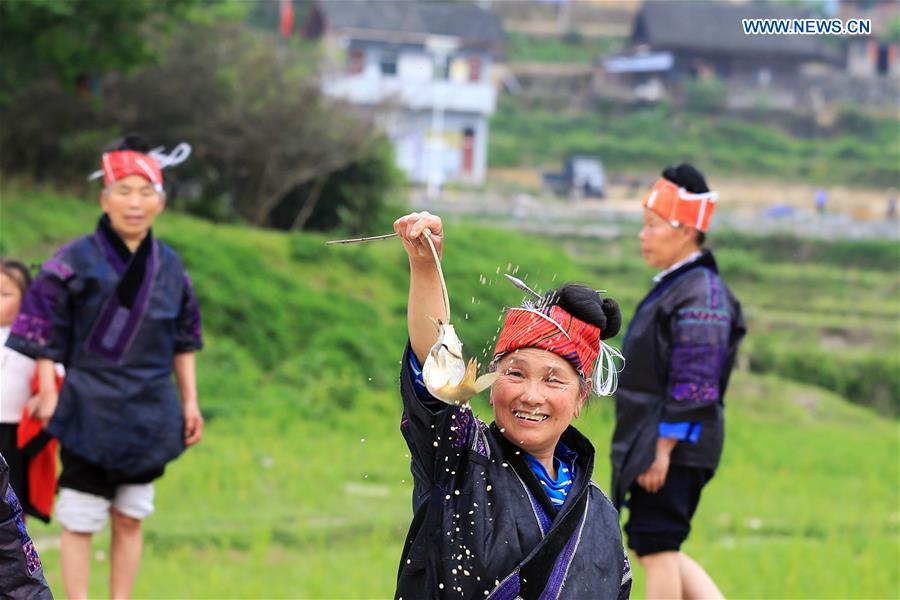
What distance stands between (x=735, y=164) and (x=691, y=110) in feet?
18.9

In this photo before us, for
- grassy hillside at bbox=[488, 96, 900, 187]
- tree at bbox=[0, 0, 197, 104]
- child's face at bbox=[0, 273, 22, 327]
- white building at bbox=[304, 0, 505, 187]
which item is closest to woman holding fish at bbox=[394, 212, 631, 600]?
child's face at bbox=[0, 273, 22, 327]

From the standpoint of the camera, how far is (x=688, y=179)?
5.69 m

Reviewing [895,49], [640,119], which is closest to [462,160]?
[640,119]

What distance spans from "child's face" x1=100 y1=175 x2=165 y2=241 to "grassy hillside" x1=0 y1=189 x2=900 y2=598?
175 centimetres

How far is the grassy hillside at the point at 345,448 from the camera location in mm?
7480

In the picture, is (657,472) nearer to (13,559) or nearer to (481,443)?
(481,443)

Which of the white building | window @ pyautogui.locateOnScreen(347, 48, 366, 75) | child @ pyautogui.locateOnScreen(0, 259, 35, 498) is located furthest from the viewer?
window @ pyautogui.locateOnScreen(347, 48, 366, 75)

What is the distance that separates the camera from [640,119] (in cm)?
5228

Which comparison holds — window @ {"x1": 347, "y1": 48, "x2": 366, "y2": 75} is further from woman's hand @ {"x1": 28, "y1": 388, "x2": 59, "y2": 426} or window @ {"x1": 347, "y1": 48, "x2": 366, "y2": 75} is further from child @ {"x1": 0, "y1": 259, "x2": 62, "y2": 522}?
woman's hand @ {"x1": 28, "y1": 388, "x2": 59, "y2": 426}

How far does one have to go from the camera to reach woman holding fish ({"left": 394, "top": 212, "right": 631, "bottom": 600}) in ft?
10.1

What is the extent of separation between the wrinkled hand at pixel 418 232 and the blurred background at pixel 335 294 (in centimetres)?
97

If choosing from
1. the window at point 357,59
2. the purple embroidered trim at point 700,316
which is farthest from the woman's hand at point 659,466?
the window at point 357,59

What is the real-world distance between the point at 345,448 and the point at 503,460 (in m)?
8.27

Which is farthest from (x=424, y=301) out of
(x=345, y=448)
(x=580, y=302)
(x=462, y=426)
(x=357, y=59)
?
(x=357, y=59)
